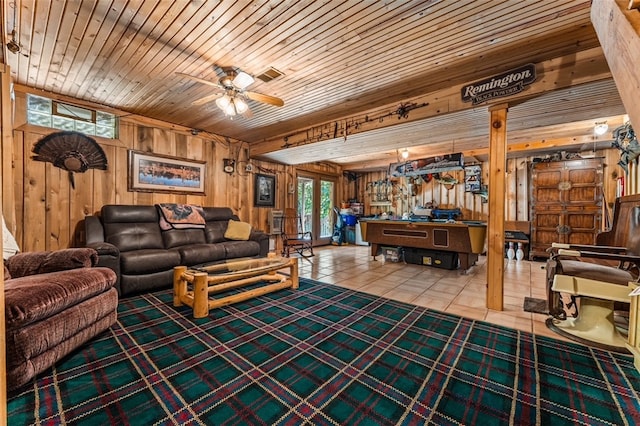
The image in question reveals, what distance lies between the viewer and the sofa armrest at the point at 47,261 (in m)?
2.08

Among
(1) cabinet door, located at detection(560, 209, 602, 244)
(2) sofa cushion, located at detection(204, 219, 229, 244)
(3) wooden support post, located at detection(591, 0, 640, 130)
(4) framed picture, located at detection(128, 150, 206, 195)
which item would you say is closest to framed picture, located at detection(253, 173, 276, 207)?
(4) framed picture, located at detection(128, 150, 206, 195)

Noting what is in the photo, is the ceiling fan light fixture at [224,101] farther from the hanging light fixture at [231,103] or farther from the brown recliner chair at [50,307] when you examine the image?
the brown recliner chair at [50,307]

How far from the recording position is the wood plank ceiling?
1.96m

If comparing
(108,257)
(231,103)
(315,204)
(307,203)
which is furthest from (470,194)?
(108,257)

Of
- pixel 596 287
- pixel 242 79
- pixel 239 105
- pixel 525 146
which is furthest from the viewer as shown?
pixel 525 146

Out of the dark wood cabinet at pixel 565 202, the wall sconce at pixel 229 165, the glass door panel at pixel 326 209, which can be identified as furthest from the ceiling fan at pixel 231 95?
the dark wood cabinet at pixel 565 202

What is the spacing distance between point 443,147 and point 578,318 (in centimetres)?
430

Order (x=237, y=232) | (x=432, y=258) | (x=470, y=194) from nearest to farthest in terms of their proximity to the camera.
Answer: (x=237, y=232)
(x=432, y=258)
(x=470, y=194)

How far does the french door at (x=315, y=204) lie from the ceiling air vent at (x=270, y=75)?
410 centimetres

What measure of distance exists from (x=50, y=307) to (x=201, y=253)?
1942mm

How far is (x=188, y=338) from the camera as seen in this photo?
2084 mm

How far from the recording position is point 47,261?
85.2 inches

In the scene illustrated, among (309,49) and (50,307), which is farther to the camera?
(309,49)

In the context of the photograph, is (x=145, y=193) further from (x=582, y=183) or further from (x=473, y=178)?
(x=582, y=183)
